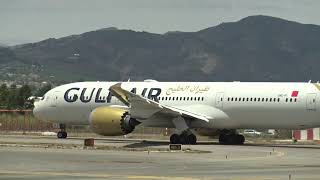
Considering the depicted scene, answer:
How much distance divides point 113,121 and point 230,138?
309 inches

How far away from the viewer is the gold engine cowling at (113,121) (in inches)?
2030

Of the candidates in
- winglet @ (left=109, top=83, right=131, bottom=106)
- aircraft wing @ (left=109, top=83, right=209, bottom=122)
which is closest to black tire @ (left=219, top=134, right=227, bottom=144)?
aircraft wing @ (left=109, top=83, right=209, bottom=122)

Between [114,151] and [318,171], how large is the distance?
46.2 ft

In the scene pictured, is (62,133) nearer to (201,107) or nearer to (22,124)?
(201,107)

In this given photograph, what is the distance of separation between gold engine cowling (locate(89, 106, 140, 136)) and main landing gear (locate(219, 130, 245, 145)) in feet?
19.5

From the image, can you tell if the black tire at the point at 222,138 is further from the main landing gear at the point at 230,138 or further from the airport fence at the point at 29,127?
the airport fence at the point at 29,127

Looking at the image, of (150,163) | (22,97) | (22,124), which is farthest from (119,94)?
(22,97)

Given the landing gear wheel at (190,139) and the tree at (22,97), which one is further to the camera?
the tree at (22,97)

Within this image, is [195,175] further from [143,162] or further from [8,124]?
[8,124]

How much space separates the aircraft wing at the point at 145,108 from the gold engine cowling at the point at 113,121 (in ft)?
1.71

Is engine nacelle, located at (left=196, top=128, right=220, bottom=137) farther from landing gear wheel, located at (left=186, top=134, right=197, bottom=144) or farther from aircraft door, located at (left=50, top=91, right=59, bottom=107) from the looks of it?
aircraft door, located at (left=50, top=91, right=59, bottom=107)

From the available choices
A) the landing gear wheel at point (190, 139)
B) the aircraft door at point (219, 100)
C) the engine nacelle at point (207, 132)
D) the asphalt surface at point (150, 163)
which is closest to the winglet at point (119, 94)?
the landing gear wheel at point (190, 139)

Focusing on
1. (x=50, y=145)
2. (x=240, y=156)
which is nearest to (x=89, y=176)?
(x=240, y=156)

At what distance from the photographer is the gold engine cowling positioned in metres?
51.6
